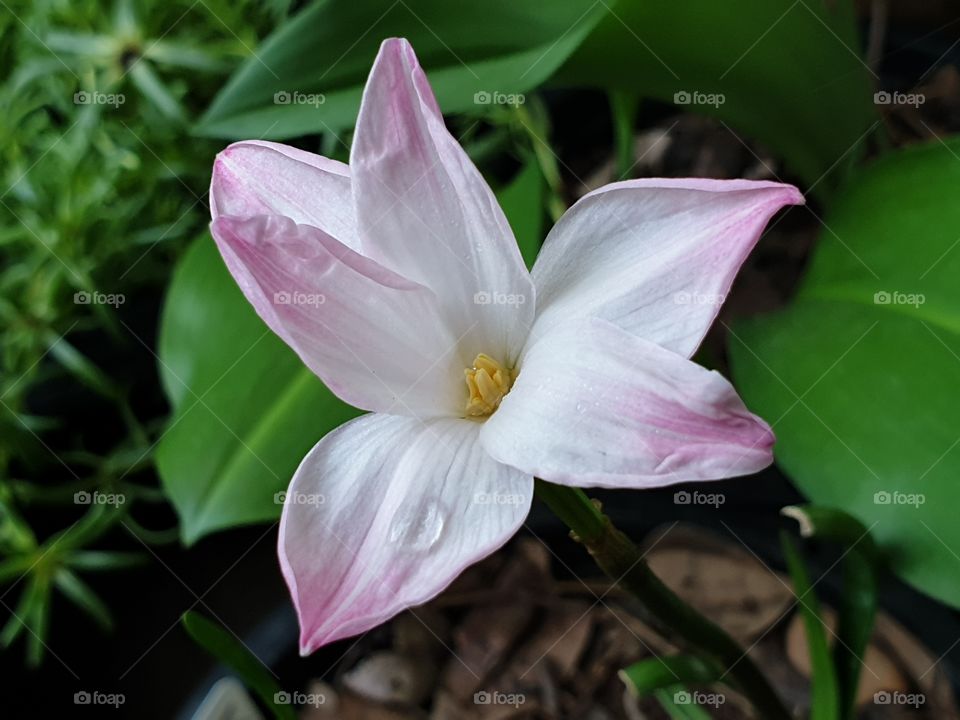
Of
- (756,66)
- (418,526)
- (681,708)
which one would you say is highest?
(756,66)

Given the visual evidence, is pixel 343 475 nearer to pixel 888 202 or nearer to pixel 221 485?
pixel 221 485

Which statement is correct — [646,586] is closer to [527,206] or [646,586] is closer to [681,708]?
[681,708]

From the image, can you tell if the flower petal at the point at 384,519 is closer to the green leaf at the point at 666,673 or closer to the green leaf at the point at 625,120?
the green leaf at the point at 666,673

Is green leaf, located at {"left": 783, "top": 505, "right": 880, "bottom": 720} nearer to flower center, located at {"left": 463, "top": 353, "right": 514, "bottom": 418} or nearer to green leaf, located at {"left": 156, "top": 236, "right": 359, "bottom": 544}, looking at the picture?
flower center, located at {"left": 463, "top": 353, "right": 514, "bottom": 418}

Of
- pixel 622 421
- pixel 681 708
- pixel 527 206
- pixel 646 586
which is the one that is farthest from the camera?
pixel 527 206

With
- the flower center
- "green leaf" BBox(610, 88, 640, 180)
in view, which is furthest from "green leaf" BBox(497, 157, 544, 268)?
the flower center

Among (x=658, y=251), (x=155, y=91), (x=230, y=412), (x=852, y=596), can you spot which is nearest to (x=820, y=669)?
(x=852, y=596)

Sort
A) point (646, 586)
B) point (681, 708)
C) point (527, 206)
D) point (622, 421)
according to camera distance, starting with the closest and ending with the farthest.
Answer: point (622, 421) → point (646, 586) → point (681, 708) → point (527, 206)
